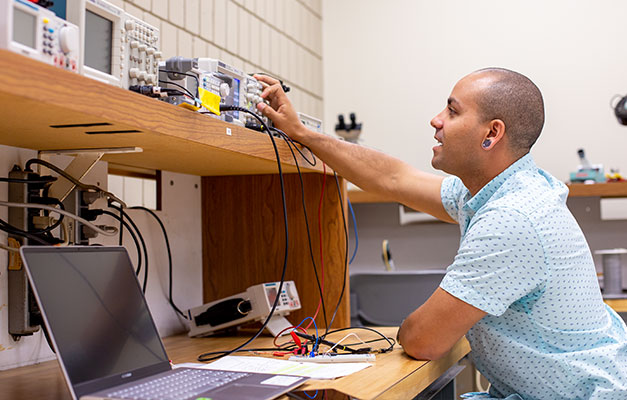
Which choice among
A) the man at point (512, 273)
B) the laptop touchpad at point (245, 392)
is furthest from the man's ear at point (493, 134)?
the laptop touchpad at point (245, 392)

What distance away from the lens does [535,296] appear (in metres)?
1.42

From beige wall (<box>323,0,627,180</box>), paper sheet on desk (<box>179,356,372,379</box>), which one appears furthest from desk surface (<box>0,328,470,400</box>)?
beige wall (<box>323,0,627,180</box>)

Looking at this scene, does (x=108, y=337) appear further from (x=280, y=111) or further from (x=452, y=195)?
(x=452, y=195)

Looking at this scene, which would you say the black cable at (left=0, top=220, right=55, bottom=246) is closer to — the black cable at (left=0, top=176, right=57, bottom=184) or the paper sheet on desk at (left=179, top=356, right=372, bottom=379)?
the black cable at (left=0, top=176, right=57, bottom=184)

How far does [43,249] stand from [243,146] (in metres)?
Result: 0.50

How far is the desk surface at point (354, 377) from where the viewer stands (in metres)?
1.13

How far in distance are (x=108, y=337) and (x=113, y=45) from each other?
0.50 metres

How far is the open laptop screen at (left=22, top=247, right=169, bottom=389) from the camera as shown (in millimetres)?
1023

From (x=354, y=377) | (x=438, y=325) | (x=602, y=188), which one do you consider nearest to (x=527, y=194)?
(x=438, y=325)

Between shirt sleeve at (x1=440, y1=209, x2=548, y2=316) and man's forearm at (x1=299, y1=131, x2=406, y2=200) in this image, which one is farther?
man's forearm at (x1=299, y1=131, x2=406, y2=200)

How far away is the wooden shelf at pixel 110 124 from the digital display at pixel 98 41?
0.11m

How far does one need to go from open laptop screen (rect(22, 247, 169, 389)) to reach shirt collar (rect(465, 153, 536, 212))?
2.67ft

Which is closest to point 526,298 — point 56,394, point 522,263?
point 522,263

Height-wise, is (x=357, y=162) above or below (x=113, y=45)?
below
